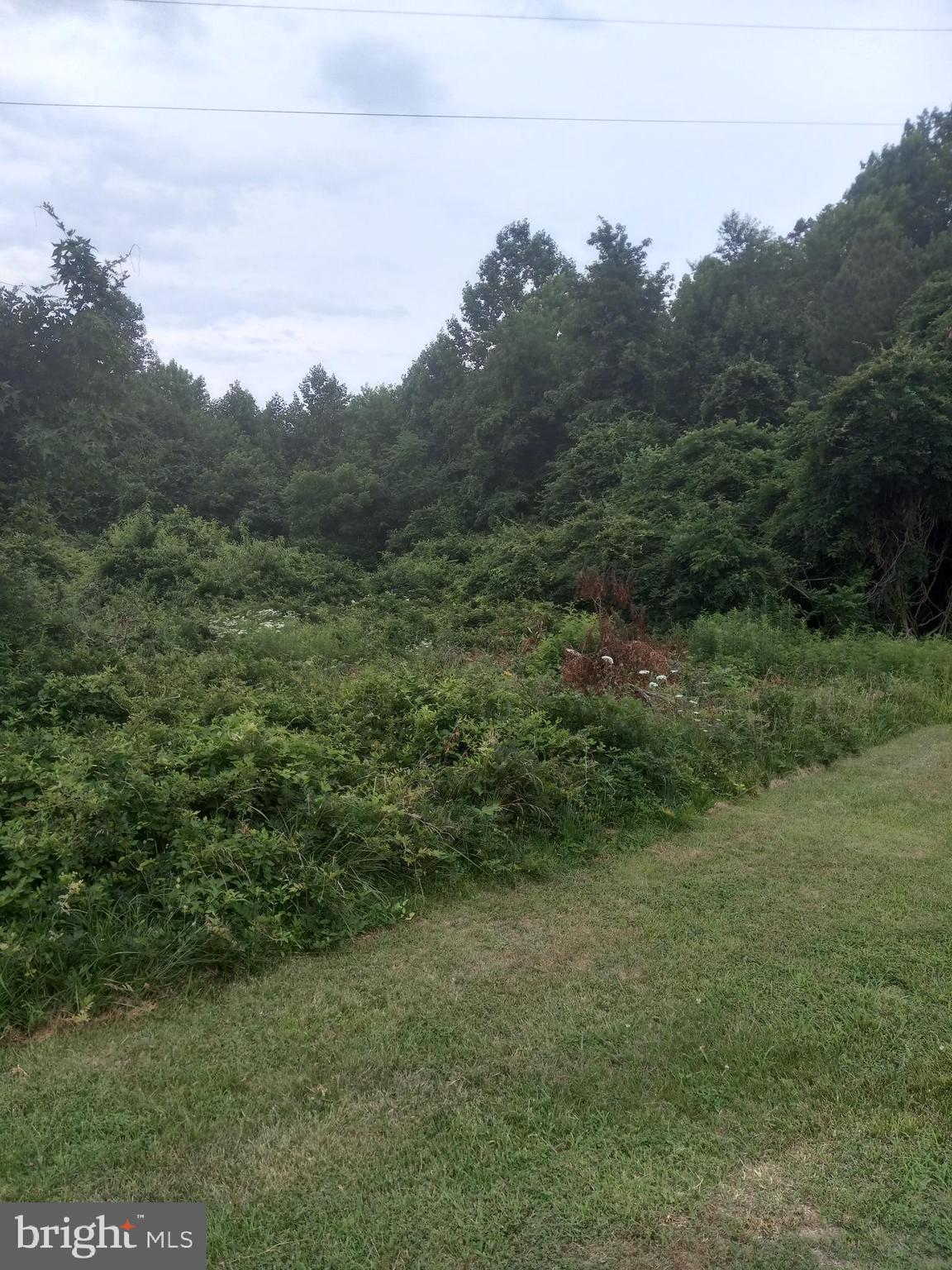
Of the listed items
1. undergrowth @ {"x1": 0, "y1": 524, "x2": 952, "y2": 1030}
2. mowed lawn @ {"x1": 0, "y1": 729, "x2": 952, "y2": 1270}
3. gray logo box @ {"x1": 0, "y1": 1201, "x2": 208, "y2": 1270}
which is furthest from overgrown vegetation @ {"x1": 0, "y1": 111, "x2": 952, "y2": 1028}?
gray logo box @ {"x1": 0, "y1": 1201, "x2": 208, "y2": 1270}

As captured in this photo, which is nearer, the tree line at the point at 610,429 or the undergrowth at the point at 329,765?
the undergrowth at the point at 329,765

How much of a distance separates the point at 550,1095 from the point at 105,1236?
125 cm

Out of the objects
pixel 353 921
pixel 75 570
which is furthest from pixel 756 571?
pixel 75 570

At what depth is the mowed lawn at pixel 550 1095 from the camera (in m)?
2.00

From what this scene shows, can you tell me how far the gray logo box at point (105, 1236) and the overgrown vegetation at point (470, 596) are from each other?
3.28 feet

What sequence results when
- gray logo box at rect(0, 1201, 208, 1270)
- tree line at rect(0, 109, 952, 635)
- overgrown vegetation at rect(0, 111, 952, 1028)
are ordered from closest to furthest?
1. gray logo box at rect(0, 1201, 208, 1270)
2. overgrown vegetation at rect(0, 111, 952, 1028)
3. tree line at rect(0, 109, 952, 635)

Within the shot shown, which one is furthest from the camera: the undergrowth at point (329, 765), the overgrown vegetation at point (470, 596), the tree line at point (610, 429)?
the tree line at point (610, 429)

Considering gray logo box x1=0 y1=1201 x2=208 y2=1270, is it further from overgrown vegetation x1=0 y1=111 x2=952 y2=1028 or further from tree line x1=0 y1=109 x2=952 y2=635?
tree line x1=0 y1=109 x2=952 y2=635

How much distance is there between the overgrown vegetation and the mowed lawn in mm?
474

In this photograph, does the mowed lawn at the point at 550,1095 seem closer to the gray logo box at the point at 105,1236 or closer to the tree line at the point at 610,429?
the gray logo box at the point at 105,1236

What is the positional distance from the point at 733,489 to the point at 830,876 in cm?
1189

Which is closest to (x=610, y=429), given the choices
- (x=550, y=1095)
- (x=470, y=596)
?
(x=470, y=596)

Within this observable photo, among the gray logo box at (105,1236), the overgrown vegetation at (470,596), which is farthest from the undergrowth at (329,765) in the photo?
the gray logo box at (105,1236)

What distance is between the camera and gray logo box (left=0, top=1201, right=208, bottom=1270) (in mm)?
1923
